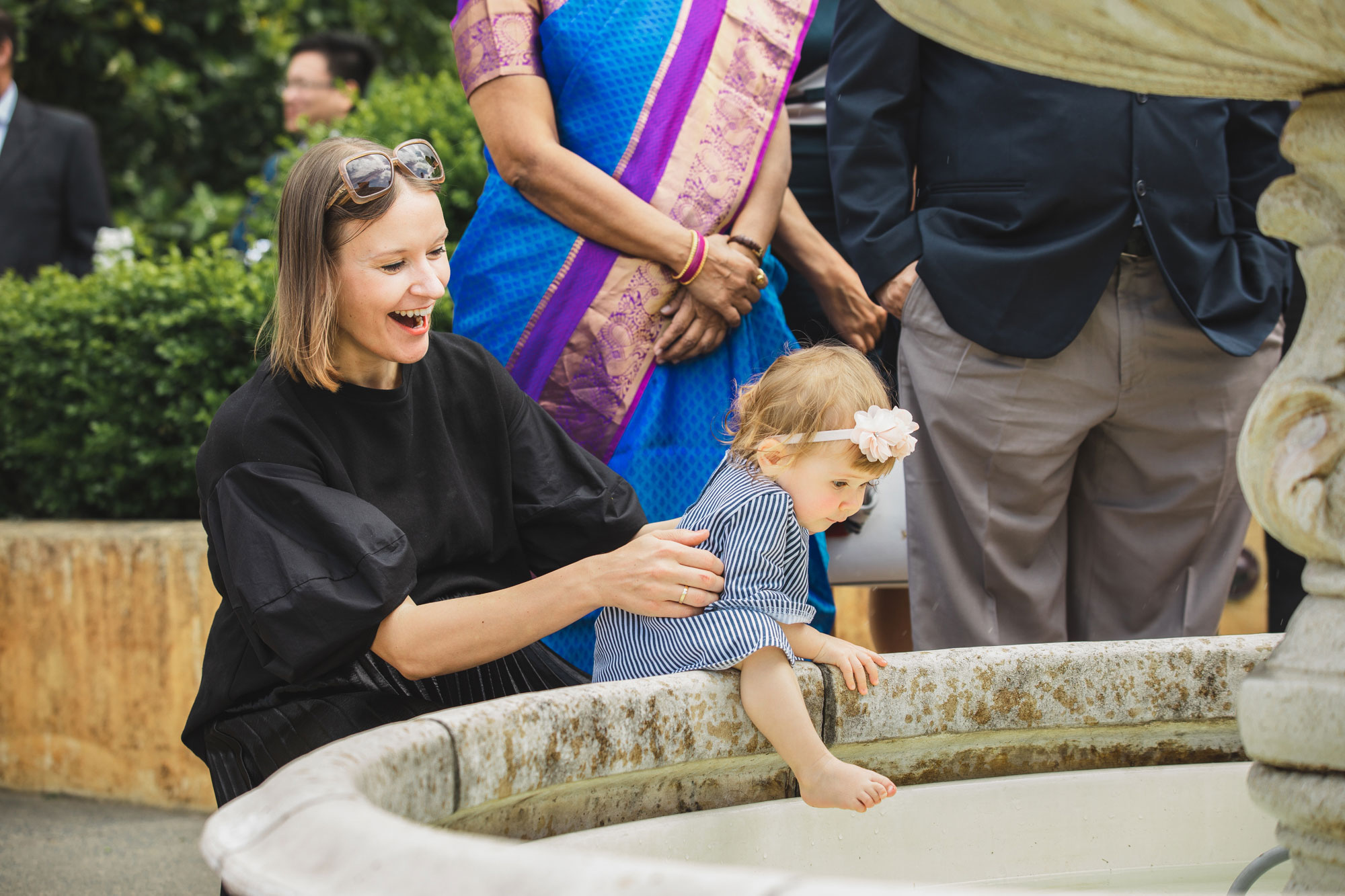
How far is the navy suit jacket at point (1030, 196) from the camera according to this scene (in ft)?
8.36

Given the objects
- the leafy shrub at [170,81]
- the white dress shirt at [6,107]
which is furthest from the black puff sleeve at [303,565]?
the leafy shrub at [170,81]

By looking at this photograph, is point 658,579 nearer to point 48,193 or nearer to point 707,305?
point 707,305

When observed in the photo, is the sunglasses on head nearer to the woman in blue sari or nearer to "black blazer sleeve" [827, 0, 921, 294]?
the woman in blue sari

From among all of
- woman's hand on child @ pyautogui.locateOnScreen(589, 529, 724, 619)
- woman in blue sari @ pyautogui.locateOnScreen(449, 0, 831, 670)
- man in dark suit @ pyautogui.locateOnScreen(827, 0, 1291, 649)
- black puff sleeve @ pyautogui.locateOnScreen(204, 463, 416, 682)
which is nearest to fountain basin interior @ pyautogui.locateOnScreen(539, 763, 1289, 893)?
woman's hand on child @ pyautogui.locateOnScreen(589, 529, 724, 619)

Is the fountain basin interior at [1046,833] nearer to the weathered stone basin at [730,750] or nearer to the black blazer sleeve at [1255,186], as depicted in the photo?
the weathered stone basin at [730,750]

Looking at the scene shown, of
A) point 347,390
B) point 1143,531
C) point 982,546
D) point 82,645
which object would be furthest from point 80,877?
point 1143,531

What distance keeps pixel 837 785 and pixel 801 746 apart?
0.06 meters

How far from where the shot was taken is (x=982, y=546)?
264cm

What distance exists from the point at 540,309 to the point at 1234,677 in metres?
1.33

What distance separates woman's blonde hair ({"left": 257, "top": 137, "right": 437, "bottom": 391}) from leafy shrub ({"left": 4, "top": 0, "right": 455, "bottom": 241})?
18.0 ft

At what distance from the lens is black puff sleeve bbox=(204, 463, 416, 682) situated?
163 cm

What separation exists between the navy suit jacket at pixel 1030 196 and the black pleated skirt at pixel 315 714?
1.27 meters

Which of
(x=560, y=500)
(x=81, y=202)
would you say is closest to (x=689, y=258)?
(x=560, y=500)

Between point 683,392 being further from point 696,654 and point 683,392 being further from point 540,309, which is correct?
point 696,654
